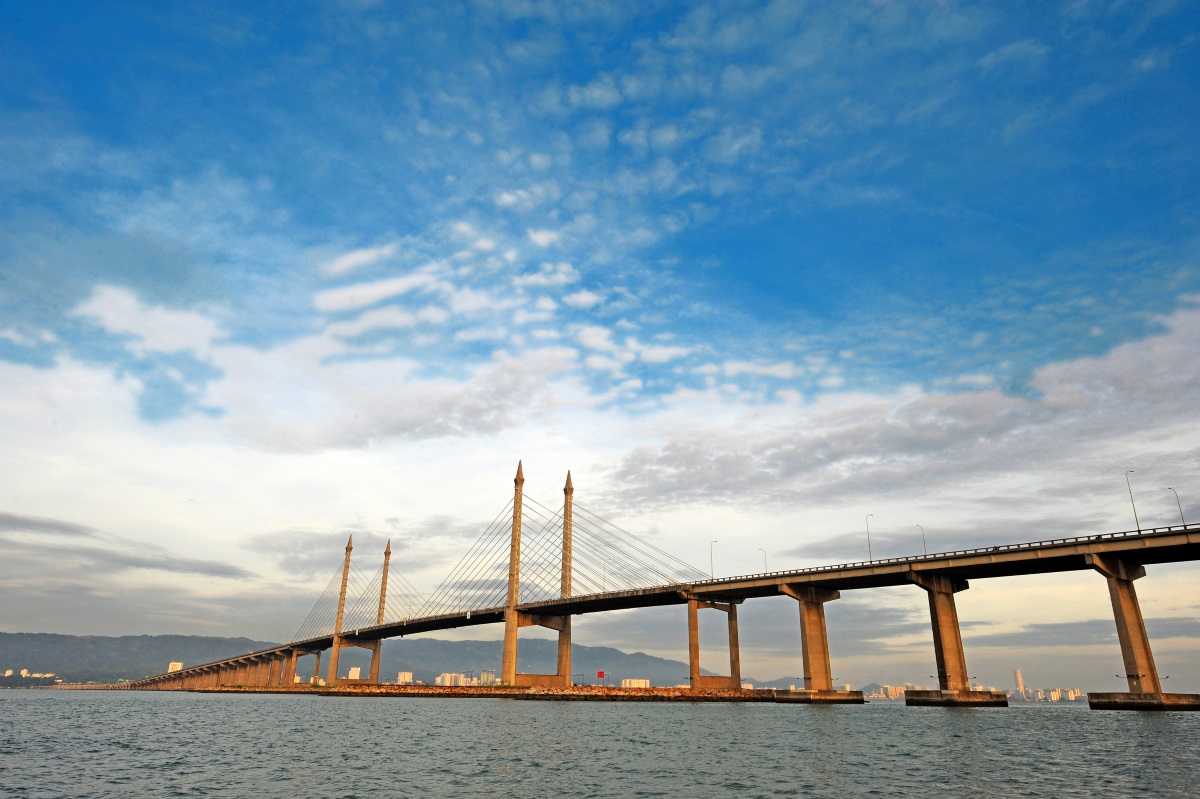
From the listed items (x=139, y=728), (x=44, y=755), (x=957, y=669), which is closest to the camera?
(x=44, y=755)

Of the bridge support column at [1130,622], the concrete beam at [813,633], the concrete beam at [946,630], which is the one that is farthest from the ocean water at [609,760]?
the concrete beam at [813,633]

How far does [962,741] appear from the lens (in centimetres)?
4409

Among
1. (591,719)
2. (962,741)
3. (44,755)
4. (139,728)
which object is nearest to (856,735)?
(962,741)

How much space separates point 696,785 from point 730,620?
279 feet

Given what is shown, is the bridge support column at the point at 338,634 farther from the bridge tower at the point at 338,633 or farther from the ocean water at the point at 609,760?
the ocean water at the point at 609,760

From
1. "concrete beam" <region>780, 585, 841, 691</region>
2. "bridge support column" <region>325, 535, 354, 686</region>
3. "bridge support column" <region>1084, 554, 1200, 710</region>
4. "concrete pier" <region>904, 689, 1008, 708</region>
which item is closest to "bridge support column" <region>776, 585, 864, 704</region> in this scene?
"concrete beam" <region>780, 585, 841, 691</region>

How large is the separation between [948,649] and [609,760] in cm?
5884

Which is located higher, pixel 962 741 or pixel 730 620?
pixel 730 620

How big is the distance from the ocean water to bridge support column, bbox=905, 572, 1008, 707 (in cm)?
2083

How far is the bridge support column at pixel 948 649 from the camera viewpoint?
80562mm

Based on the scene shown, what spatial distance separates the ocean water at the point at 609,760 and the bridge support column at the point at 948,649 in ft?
68.3

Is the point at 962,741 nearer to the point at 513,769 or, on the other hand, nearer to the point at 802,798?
the point at 802,798

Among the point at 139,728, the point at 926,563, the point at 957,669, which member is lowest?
the point at 139,728

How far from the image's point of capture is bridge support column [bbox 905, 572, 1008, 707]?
80.6 meters
